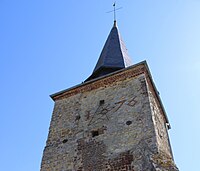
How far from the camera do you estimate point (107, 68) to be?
11367 mm

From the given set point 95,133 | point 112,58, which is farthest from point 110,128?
point 112,58

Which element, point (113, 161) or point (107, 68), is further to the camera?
point (107, 68)

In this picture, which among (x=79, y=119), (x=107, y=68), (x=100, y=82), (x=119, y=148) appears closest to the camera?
(x=119, y=148)

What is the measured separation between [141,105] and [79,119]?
89.2 inches

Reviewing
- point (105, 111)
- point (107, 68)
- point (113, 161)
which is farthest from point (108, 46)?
point (113, 161)

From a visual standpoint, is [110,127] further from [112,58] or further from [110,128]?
[112,58]

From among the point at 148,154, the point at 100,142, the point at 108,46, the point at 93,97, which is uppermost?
A: the point at 108,46

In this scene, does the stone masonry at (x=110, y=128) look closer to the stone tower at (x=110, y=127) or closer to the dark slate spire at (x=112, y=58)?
the stone tower at (x=110, y=127)

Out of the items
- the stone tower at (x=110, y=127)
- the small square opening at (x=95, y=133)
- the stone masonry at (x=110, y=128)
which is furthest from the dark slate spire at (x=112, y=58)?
the small square opening at (x=95, y=133)

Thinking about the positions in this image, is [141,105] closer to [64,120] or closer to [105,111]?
[105,111]

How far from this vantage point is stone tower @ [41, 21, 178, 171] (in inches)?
299

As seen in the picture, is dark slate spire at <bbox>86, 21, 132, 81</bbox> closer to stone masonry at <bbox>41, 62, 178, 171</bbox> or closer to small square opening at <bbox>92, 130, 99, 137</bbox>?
stone masonry at <bbox>41, 62, 178, 171</bbox>

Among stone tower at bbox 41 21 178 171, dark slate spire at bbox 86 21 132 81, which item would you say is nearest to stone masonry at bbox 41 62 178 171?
stone tower at bbox 41 21 178 171

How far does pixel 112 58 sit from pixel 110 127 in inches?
164
